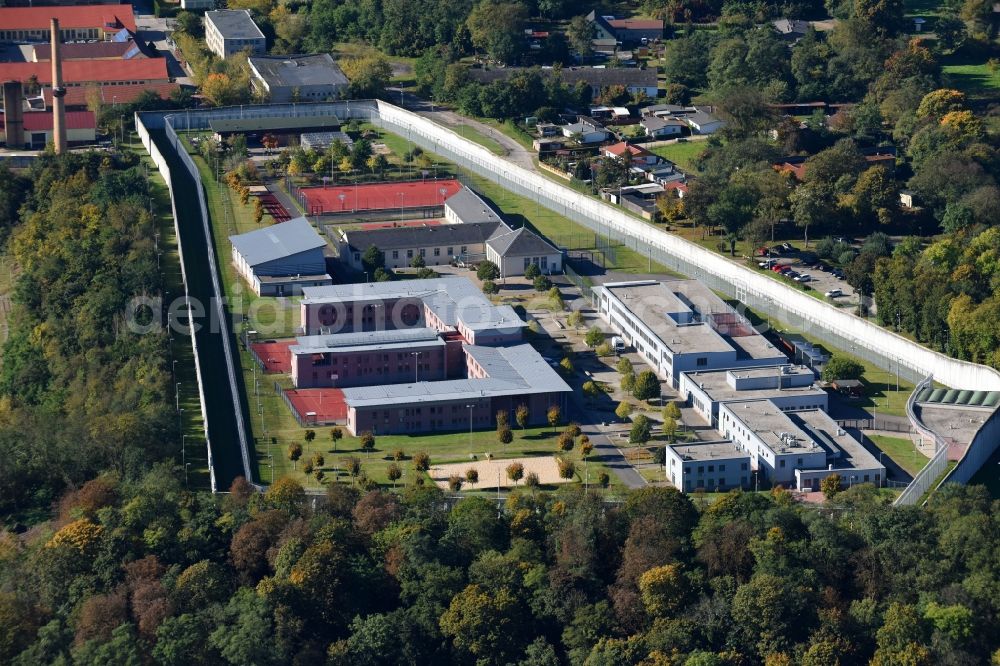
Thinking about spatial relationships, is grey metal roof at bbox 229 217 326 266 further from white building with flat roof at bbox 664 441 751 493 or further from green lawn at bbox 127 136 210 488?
white building with flat roof at bbox 664 441 751 493

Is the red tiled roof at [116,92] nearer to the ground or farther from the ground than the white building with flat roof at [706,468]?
farther from the ground

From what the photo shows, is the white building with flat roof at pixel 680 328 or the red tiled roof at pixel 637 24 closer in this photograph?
the white building with flat roof at pixel 680 328

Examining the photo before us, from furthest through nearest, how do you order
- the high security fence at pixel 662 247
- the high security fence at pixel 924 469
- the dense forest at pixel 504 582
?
the high security fence at pixel 662 247
the high security fence at pixel 924 469
the dense forest at pixel 504 582

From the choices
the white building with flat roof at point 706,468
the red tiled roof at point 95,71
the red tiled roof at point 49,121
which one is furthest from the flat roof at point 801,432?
the red tiled roof at point 95,71

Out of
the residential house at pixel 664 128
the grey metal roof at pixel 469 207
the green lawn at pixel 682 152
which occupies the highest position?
the residential house at pixel 664 128

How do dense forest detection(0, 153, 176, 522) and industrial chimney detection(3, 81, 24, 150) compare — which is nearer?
dense forest detection(0, 153, 176, 522)

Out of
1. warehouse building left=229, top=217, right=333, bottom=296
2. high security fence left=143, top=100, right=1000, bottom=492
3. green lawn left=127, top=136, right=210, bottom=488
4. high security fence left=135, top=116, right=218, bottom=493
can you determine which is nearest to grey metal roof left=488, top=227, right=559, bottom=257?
high security fence left=143, top=100, right=1000, bottom=492

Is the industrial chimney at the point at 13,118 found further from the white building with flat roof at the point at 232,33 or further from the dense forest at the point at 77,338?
the white building with flat roof at the point at 232,33
